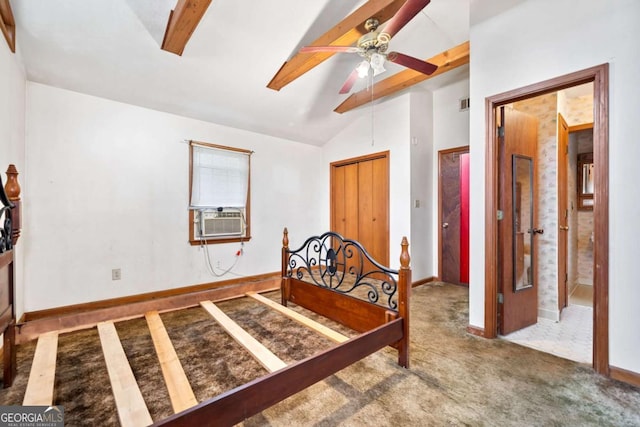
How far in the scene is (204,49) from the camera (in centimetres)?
265

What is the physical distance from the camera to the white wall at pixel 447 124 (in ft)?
12.9

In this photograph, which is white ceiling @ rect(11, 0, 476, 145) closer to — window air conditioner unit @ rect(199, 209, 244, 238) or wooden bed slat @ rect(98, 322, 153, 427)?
window air conditioner unit @ rect(199, 209, 244, 238)

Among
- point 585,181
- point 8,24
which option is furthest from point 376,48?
point 585,181

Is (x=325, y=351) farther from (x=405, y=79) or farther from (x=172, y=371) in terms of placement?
(x=405, y=79)

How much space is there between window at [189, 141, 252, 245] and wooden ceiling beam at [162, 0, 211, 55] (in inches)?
50.9

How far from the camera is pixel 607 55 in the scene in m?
1.76

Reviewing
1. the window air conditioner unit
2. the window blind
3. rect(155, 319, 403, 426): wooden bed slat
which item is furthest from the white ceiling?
rect(155, 319, 403, 426): wooden bed slat


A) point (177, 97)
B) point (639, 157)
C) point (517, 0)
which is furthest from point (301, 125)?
point (639, 157)

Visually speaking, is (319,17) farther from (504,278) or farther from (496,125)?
(504,278)

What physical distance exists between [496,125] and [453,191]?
6.26 feet

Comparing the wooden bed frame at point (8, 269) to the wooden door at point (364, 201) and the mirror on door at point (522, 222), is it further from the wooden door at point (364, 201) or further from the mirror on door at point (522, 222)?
the wooden door at point (364, 201)

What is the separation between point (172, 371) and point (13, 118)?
2.44m

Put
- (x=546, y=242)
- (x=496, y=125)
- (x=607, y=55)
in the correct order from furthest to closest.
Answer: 1. (x=546, y=242)
2. (x=496, y=125)
3. (x=607, y=55)

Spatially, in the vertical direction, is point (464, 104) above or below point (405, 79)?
below
